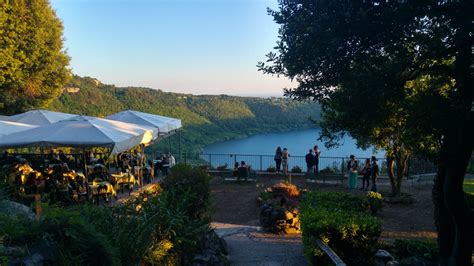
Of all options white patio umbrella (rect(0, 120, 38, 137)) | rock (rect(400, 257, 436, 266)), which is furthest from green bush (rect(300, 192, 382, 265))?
white patio umbrella (rect(0, 120, 38, 137))

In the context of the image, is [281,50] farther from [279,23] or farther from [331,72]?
[331,72]

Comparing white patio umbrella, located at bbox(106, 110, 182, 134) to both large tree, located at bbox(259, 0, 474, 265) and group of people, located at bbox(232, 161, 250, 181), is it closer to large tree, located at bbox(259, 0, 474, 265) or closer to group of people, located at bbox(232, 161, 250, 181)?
group of people, located at bbox(232, 161, 250, 181)

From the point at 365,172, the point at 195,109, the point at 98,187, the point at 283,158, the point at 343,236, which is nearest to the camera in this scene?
the point at 343,236

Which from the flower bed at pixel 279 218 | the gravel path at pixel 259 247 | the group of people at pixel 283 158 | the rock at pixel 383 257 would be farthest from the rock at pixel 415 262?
the group of people at pixel 283 158

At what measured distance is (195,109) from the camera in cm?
7494

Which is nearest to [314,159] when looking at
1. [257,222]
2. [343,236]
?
[257,222]

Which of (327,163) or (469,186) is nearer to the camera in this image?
(469,186)

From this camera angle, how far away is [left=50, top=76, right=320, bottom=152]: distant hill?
48875 millimetres

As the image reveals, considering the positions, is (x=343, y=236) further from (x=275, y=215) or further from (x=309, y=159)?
(x=309, y=159)

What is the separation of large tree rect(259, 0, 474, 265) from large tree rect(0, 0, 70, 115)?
15332 mm

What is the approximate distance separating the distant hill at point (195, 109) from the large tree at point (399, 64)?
3540 centimetres

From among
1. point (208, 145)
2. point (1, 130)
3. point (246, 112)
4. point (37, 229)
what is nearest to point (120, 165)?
point (1, 130)

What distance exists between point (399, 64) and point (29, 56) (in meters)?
18.5

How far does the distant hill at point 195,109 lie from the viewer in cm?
4888
